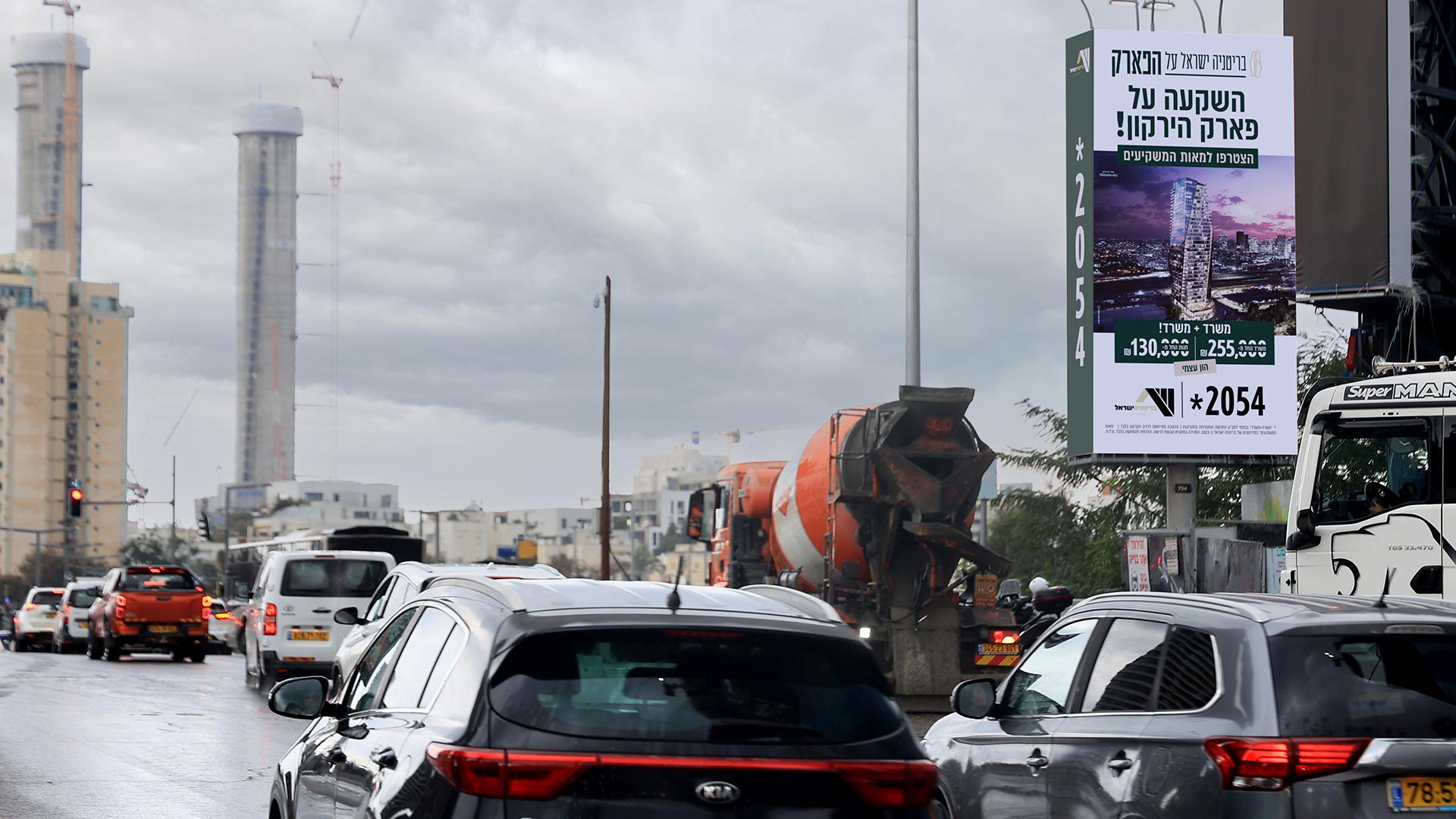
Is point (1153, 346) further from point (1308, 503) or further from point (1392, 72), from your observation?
point (1308, 503)

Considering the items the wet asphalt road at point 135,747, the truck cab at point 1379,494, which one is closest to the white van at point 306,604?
the wet asphalt road at point 135,747

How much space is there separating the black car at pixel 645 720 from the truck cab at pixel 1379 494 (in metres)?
9.45

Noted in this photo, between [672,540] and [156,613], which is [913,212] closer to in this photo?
[156,613]

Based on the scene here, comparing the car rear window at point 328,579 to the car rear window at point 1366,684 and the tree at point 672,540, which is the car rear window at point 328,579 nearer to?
the car rear window at point 1366,684

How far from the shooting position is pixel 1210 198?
26.1 metres

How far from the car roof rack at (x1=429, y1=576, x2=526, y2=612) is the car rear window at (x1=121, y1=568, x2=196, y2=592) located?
27.9 metres

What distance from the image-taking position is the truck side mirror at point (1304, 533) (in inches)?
561

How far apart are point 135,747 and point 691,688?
1213cm

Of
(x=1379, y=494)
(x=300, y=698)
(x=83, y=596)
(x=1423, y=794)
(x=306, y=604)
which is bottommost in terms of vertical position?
(x=83, y=596)

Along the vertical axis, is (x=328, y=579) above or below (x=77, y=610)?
above

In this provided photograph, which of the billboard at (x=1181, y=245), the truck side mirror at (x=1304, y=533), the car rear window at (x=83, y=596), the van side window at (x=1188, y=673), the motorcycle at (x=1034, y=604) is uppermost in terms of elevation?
the billboard at (x=1181, y=245)

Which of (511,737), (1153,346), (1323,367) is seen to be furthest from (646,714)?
(1323,367)

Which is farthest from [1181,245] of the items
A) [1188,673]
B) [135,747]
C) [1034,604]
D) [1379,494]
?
[1188,673]

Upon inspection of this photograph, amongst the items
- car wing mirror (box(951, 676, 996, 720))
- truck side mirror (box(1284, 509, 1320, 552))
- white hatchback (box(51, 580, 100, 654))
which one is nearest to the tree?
white hatchback (box(51, 580, 100, 654))
